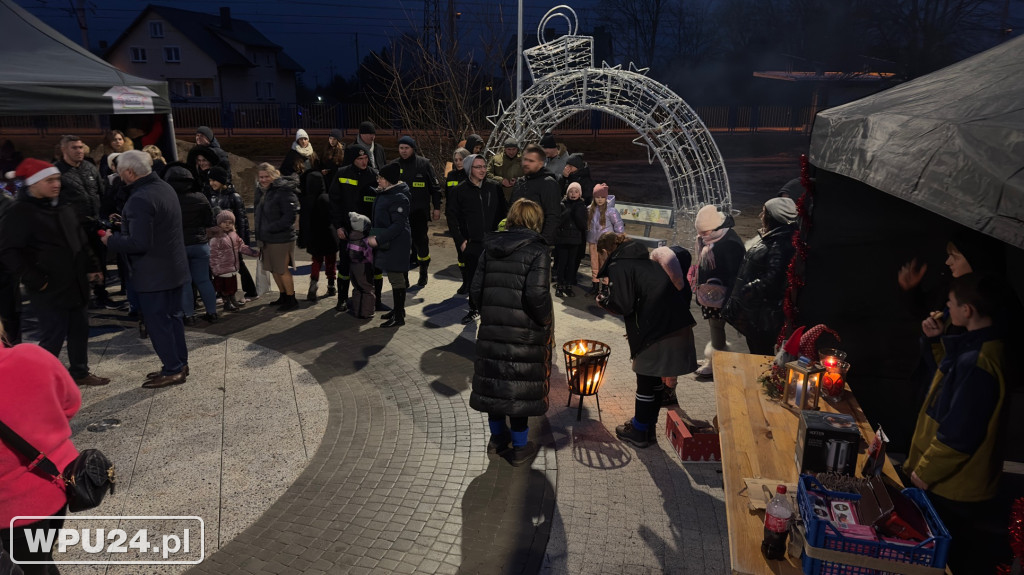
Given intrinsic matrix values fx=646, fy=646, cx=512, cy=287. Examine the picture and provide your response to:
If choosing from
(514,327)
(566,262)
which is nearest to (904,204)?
(514,327)

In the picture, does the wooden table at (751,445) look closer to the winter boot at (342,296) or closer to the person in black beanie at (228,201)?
the winter boot at (342,296)

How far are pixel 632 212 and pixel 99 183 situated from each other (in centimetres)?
869

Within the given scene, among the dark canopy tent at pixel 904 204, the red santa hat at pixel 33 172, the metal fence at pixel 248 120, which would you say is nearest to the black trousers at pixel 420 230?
the red santa hat at pixel 33 172

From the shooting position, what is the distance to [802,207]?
5156 millimetres

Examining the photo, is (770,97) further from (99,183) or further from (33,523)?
(33,523)

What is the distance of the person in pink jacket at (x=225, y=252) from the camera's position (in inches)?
330

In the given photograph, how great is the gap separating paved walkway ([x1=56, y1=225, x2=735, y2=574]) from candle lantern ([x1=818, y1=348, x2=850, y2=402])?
1.14 metres

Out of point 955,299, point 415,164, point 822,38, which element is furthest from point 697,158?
point 822,38

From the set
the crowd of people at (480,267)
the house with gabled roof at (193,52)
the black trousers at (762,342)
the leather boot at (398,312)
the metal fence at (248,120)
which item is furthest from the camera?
the house with gabled roof at (193,52)

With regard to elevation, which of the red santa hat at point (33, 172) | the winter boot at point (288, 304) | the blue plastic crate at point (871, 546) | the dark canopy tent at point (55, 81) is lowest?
the winter boot at point (288, 304)

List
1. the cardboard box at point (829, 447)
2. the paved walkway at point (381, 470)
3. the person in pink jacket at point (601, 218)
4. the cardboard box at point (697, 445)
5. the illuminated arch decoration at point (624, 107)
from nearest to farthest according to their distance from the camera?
the cardboard box at point (829, 447) → the paved walkway at point (381, 470) → the cardboard box at point (697, 445) → the person in pink jacket at point (601, 218) → the illuminated arch decoration at point (624, 107)

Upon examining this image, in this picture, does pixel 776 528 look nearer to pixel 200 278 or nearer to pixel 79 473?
pixel 79 473

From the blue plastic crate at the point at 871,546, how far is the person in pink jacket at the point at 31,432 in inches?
136

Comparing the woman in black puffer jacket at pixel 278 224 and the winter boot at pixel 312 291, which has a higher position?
the woman in black puffer jacket at pixel 278 224
